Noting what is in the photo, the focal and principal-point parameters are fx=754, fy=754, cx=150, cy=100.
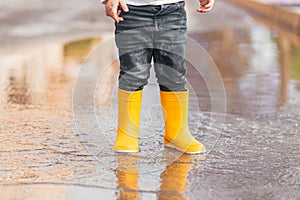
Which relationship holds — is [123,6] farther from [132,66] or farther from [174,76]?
[174,76]

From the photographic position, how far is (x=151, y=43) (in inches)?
160

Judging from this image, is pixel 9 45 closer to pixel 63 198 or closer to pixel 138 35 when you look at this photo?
pixel 138 35

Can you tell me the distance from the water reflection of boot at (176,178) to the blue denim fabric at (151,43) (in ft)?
1.56

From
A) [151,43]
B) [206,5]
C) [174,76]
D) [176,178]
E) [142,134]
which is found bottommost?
[142,134]

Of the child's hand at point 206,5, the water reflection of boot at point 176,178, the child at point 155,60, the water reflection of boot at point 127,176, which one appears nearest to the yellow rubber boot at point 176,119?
the child at point 155,60

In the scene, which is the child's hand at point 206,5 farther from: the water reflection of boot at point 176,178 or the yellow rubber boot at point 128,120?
the water reflection of boot at point 176,178

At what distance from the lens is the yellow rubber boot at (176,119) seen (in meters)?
4.15

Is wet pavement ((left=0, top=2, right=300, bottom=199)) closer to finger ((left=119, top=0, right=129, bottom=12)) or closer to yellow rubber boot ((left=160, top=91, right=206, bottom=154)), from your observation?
yellow rubber boot ((left=160, top=91, right=206, bottom=154))

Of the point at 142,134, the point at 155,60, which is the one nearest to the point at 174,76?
the point at 155,60

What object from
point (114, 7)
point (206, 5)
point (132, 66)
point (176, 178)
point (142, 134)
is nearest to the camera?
point (176, 178)

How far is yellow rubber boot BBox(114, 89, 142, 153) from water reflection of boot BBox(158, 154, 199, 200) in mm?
299

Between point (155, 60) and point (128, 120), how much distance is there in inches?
14.4

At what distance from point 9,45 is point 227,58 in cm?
253

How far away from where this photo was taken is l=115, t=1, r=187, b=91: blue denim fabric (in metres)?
4.01
